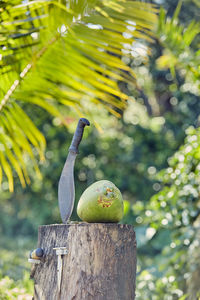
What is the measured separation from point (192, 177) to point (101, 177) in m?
3.60

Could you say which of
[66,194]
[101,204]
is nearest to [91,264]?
[101,204]

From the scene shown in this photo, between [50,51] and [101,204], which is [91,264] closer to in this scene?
[101,204]

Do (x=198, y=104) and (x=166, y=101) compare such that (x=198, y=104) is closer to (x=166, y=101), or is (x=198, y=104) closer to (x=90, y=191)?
(x=166, y=101)

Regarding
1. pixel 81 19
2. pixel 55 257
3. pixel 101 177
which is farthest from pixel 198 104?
pixel 55 257

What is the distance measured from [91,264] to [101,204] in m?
0.25

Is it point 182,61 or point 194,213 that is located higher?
point 182,61

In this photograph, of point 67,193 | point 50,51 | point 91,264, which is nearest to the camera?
point 91,264

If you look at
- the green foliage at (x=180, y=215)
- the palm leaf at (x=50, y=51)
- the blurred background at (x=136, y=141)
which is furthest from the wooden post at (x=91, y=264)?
the blurred background at (x=136, y=141)

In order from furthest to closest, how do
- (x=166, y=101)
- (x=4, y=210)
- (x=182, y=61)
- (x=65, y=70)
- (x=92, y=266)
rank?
(x=4, y=210) < (x=166, y=101) < (x=182, y=61) < (x=65, y=70) < (x=92, y=266)

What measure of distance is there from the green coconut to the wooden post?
0.18ft

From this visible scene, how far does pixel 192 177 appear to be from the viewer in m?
3.19

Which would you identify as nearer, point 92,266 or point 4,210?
point 92,266

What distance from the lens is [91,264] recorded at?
196 cm

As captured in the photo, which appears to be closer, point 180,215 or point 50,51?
point 50,51
